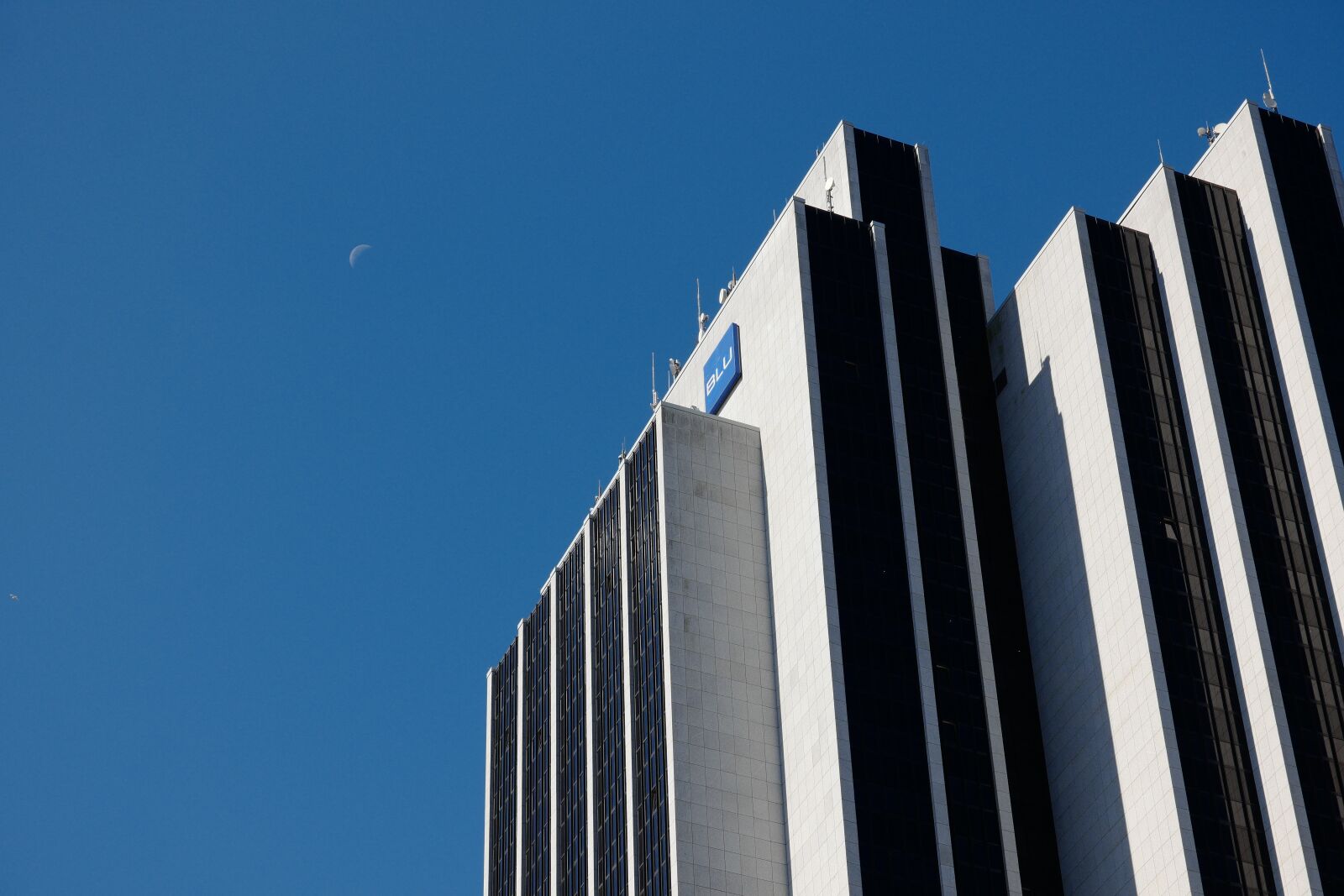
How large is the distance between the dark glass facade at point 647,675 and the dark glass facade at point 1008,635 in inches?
1097

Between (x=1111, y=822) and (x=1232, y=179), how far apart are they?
61580 millimetres

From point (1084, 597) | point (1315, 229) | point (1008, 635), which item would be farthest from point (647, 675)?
point (1315, 229)

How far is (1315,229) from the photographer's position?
18862cm

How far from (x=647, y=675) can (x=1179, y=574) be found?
45789 millimetres

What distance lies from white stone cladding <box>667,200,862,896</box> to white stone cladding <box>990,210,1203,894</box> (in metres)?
21.1

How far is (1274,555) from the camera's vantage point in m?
171

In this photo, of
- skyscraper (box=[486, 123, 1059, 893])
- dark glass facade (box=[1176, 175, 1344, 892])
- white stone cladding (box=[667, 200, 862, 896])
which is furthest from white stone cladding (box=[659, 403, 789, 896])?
dark glass facade (box=[1176, 175, 1344, 892])

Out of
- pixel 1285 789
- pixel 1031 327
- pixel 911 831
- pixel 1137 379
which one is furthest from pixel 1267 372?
pixel 911 831

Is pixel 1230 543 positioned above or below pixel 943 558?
below

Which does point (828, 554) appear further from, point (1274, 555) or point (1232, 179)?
point (1232, 179)

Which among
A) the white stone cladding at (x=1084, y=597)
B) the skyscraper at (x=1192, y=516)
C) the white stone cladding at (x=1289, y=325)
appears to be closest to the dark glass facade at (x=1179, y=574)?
the skyscraper at (x=1192, y=516)

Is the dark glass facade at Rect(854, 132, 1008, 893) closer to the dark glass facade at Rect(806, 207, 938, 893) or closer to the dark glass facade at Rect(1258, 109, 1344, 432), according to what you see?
the dark glass facade at Rect(806, 207, 938, 893)

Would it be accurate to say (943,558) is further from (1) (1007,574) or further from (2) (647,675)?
(2) (647,675)

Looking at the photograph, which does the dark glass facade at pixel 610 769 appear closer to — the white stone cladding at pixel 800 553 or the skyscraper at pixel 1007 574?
the skyscraper at pixel 1007 574
